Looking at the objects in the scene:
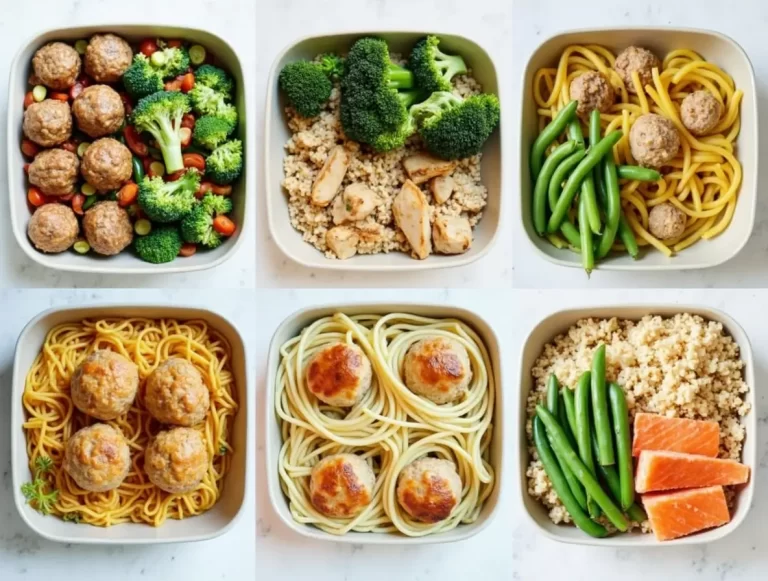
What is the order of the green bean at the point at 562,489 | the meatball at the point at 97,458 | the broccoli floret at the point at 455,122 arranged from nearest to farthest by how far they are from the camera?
the meatball at the point at 97,458 < the green bean at the point at 562,489 < the broccoli floret at the point at 455,122

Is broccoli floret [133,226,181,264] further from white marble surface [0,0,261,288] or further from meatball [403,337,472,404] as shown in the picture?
meatball [403,337,472,404]

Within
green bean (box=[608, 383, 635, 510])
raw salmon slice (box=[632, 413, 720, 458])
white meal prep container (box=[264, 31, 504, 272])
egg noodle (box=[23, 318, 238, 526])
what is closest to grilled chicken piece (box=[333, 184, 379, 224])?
white meal prep container (box=[264, 31, 504, 272])

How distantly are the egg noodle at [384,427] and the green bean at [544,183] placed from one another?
1.77ft

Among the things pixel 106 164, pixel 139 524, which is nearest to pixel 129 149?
pixel 106 164

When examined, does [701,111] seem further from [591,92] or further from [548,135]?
[548,135]

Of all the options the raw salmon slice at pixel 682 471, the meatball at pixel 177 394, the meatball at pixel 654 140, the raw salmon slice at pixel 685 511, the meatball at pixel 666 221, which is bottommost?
the raw salmon slice at pixel 685 511

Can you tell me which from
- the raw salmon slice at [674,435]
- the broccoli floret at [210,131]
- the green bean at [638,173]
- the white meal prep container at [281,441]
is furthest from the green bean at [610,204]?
the broccoli floret at [210,131]

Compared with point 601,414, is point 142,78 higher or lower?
higher

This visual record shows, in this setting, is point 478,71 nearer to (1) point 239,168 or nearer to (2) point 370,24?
(2) point 370,24

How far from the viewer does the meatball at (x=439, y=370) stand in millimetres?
3387

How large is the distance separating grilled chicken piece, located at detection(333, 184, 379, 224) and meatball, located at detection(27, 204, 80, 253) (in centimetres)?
106

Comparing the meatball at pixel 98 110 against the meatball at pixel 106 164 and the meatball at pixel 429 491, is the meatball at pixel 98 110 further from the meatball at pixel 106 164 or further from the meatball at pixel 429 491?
the meatball at pixel 429 491

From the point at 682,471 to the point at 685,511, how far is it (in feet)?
0.52

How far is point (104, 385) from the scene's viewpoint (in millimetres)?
3252
